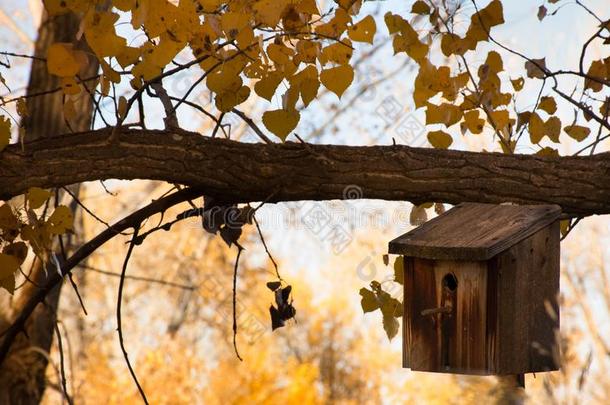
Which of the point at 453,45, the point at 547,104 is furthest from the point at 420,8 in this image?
the point at 547,104

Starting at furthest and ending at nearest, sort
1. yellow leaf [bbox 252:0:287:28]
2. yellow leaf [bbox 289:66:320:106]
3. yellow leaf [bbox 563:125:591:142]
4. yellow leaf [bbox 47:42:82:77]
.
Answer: yellow leaf [bbox 563:125:591:142], yellow leaf [bbox 289:66:320:106], yellow leaf [bbox 47:42:82:77], yellow leaf [bbox 252:0:287:28]

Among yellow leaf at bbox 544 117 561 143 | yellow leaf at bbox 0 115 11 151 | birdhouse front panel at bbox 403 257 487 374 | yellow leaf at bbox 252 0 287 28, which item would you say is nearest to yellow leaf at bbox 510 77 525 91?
yellow leaf at bbox 544 117 561 143

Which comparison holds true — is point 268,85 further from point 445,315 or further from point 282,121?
point 445,315

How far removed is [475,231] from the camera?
1.99 meters

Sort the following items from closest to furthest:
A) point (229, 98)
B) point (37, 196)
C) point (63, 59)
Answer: point (63, 59), point (37, 196), point (229, 98)

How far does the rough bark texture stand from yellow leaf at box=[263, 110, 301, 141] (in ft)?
0.61

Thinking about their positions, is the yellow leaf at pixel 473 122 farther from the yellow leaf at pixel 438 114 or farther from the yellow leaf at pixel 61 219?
the yellow leaf at pixel 61 219

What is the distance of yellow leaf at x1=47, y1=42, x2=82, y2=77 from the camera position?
177 centimetres

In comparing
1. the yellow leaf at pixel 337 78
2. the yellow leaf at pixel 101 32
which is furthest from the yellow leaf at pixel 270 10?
the yellow leaf at pixel 101 32

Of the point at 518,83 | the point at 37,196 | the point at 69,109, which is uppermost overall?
the point at 518,83

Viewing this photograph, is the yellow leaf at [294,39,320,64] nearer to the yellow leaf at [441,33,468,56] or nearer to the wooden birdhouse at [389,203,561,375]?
the wooden birdhouse at [389,203,561,375]

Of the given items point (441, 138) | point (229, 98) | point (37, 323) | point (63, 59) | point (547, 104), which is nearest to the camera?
point (63, 59)

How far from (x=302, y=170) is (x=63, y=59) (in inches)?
25.0

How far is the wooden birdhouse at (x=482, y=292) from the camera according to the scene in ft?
6.42
